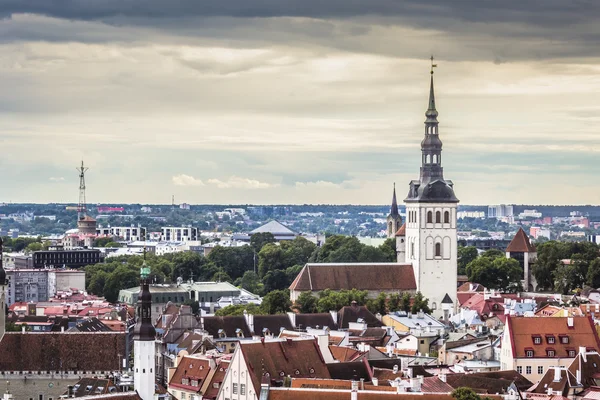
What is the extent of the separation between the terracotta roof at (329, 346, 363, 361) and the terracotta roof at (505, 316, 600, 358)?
975 centimetres

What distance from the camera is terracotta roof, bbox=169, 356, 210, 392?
289 ft

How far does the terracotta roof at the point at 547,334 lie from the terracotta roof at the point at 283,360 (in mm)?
15625

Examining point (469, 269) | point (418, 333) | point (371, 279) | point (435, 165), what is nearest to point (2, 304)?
point (418, 333)

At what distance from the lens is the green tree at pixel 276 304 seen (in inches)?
5281

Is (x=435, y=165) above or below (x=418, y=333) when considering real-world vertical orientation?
above

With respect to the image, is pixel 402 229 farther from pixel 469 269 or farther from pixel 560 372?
pixel 560 372

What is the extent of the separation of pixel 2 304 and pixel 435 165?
53584mm

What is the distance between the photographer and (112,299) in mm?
187500

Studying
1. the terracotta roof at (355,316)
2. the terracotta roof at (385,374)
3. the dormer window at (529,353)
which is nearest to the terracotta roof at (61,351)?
the terracotta roof at (385,374)

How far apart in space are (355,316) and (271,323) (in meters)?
8.51

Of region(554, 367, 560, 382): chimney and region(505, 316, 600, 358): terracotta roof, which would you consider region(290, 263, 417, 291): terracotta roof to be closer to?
region(505, 316, 600, 358): terracotta roof

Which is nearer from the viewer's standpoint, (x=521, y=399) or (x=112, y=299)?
(x=521, y=399)

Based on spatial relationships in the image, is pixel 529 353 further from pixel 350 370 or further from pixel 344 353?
pixel 350 370

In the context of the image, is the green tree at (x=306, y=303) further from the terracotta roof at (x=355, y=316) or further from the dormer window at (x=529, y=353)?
the dormer window at (x=529, y=353)
